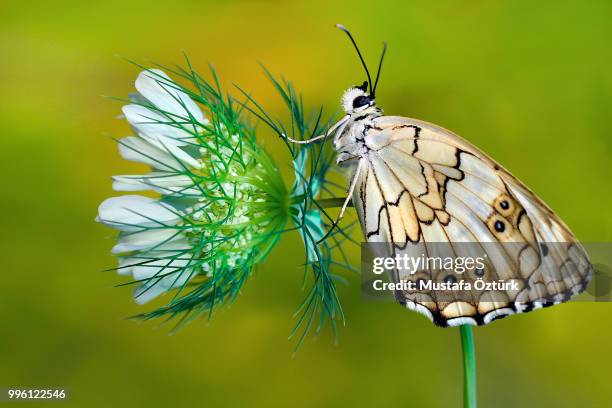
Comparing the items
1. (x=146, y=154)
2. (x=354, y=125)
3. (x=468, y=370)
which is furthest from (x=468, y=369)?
(x=146, y=154)

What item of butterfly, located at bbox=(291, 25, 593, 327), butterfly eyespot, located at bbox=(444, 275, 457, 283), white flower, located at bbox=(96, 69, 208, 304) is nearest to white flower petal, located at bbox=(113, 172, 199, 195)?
white flower, located at bbox=(96, 69, 208, 304)

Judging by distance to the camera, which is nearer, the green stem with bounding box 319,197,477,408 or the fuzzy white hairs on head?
the green stem with bounding box 319,197,477,408

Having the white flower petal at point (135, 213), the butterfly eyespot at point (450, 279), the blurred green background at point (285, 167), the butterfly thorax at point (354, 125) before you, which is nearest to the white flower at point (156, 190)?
the white flower petal at point (135, 213)

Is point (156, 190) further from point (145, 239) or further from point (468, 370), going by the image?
point (468, 370)

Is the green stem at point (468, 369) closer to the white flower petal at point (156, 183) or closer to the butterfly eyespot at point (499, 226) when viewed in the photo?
the butterfly eyespot at point (499, 226)

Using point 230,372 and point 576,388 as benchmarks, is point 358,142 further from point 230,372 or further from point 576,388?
point 576,388

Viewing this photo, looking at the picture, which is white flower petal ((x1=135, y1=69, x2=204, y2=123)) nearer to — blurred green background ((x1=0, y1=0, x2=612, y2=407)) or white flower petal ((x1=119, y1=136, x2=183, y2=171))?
white flower petal ((x1=119, y1=136, x2=183, y2=171))
